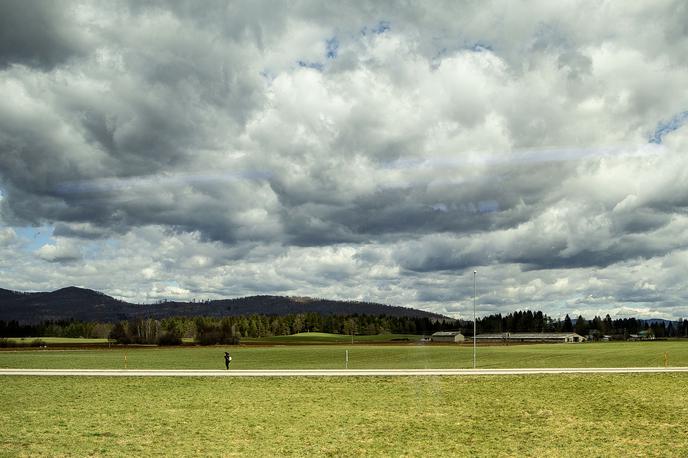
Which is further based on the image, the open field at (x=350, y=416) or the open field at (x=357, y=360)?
the open field at (x=357, y=360)

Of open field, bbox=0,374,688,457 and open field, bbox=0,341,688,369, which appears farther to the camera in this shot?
open field, bbox=0,341,688,369

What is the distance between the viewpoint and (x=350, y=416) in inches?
1244

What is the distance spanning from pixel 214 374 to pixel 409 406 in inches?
853

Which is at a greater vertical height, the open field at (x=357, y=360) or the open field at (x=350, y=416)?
the open field at (x=350, y=416)

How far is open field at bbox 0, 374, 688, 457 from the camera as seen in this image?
2475cm

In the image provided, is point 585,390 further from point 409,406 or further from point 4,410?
point 4,410

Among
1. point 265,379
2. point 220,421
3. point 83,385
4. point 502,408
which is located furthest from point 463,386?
point 83,385

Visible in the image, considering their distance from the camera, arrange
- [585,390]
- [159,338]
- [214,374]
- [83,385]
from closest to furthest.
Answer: [585,390]
[83,385]
[214,374]
[159,338]

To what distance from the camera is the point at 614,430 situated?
2869 cm

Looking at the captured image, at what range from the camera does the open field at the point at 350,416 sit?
24.8m

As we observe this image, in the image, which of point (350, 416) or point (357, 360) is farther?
point (357, 360)

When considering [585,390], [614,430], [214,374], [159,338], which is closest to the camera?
[614,430]

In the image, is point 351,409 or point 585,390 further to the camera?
point 585,390

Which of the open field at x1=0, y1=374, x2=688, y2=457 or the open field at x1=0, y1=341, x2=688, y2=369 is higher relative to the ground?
the open field at x1=0, y1=374, x2=688, y2=457
